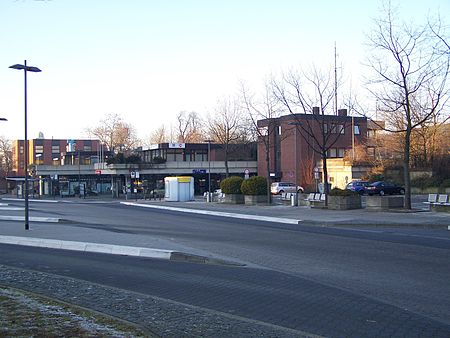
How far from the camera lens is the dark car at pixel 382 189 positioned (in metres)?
49.1

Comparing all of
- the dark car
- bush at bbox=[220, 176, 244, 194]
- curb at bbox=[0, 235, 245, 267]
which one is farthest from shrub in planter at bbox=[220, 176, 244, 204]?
curb at bbox=[0, 235, 245, 267]

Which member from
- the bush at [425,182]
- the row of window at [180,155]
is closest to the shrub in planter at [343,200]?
the bush at [425,182]

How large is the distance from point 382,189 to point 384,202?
20.9 m

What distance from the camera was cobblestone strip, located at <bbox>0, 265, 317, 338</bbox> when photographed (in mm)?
6609

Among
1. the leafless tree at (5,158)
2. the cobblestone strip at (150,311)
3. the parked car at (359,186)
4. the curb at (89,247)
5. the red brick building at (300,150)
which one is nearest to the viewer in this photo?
the cobblestone strip at (150,311)

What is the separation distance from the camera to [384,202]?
29250 mm

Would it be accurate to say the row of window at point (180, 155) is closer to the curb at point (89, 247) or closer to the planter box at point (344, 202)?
the planter box at point (344, 202)

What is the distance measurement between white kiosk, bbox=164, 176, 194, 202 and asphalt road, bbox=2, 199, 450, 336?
119 ft

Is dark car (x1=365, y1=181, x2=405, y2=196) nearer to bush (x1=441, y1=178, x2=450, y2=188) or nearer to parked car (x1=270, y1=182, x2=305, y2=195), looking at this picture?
bush (x1=441, y1=178, x2=450, y2=188)

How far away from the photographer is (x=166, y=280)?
1085 centimetres

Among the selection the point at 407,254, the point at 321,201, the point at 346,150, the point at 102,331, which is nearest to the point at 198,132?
the point at 346,150

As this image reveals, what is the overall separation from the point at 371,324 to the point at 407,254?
24.3 ft

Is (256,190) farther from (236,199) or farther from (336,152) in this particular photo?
(336,152)

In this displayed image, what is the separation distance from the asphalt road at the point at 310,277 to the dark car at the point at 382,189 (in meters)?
30.7
